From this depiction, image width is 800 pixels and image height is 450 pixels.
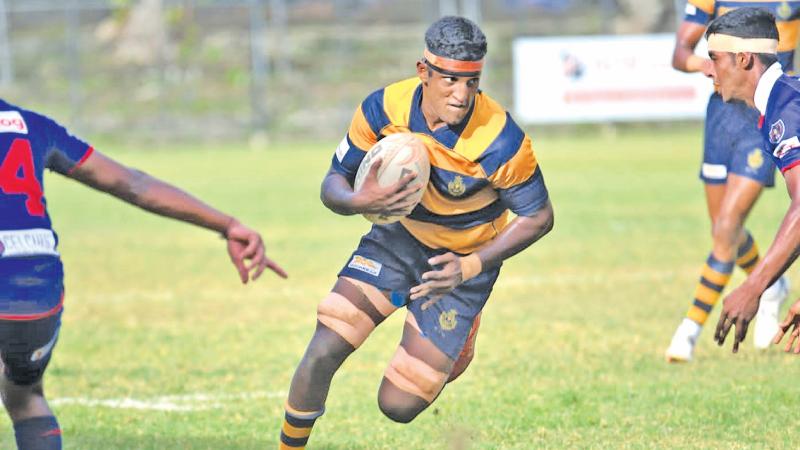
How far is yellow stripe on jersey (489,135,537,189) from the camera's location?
5.61 metres

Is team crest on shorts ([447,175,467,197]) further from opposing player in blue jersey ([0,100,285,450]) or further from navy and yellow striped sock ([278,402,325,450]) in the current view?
opposing player in blue jersey ([0,100,285,450])

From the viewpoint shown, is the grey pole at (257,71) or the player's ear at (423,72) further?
the grey pole at (257,71)

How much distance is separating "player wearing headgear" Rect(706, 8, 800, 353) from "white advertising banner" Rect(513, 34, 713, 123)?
22.5m

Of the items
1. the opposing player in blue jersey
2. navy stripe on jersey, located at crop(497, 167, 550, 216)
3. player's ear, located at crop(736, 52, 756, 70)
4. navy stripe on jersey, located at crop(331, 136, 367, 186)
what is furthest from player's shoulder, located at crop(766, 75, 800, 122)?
the opposing player in blue jersey

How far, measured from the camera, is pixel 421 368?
230 inches

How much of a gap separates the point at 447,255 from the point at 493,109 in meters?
0.80

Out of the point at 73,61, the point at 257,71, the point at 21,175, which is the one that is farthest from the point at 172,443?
the point at 73,61

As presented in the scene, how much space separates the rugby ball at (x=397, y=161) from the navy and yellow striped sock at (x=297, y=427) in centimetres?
89

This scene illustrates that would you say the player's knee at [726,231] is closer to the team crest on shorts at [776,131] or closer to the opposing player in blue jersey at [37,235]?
the team crest on shorts at [776,131]

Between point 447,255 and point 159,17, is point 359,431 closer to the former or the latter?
point 447,255

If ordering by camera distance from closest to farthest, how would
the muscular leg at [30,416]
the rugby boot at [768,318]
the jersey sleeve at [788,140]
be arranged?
the muscular leg at [30,416]
the jersey sleeve at [788,140]
the rugby boot at [768,318]

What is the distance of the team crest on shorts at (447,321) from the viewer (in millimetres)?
5910

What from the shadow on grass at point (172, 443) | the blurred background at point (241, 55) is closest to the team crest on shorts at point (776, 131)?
the shadow on grass at point (172, 443)

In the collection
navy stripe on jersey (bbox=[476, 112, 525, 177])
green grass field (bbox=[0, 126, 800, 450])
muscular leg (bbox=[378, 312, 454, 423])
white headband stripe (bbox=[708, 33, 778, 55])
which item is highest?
white headband stripe (bbox=[708, 33, 778, 55])
